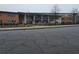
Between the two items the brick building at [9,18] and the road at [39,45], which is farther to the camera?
the brick building at [9,18]

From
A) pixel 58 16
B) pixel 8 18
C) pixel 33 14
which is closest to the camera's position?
pixel 8 18

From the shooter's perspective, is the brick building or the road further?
the brick building

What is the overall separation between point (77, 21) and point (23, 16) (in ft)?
64.5

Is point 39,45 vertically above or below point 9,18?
below

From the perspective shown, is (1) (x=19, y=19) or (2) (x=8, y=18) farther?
(1) (x=19, y=19)

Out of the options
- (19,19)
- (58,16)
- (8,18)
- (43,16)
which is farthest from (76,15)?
(8,18)

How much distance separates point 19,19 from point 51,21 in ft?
38.2

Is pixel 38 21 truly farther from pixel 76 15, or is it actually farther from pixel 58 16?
pixel 76 15

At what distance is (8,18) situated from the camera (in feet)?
146

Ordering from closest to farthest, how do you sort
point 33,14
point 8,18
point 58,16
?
point 8,18, point 33,14, point 58,16

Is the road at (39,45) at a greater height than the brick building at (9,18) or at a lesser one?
lesser

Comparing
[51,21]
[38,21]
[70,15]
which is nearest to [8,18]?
[38,21]

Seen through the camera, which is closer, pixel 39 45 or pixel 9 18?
pixel 39 45

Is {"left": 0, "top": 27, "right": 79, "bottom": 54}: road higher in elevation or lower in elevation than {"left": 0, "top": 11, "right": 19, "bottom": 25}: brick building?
lower
